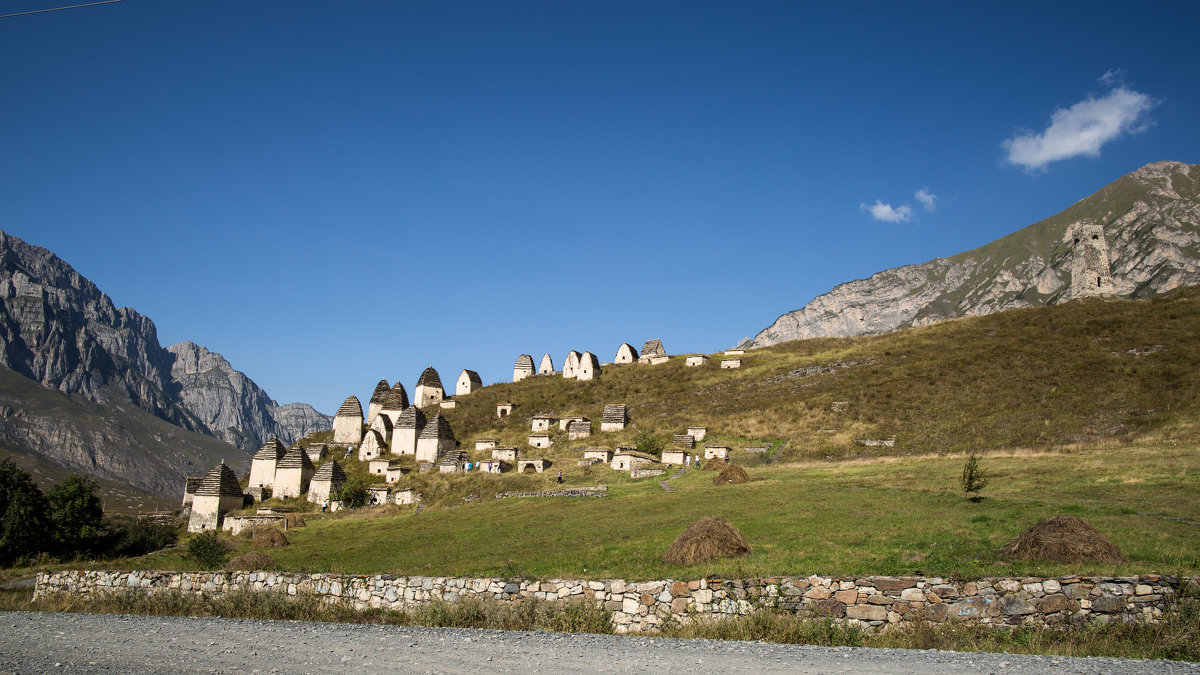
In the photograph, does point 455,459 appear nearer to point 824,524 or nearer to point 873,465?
point 873,465

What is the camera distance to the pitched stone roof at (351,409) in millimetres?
76812

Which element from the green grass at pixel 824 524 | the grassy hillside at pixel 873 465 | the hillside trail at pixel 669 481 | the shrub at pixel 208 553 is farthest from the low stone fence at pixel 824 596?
the hillside trail at pixel 669 481

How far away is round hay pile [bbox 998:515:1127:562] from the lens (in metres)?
14.9

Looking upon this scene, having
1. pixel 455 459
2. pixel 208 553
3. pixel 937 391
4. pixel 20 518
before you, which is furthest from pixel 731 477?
pixel 20 518

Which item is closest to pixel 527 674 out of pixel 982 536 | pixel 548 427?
pixel 982 536

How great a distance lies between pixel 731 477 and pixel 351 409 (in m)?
53.6

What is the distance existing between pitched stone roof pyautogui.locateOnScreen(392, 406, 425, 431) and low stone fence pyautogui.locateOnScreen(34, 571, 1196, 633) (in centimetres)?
5487

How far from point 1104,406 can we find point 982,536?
35.8 metres

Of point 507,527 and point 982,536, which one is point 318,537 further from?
point 982,536

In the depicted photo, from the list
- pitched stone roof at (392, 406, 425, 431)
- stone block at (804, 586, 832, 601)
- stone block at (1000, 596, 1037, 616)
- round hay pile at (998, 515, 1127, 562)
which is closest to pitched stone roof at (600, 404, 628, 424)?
pitched stone roof at (392, 406, 425, 431)

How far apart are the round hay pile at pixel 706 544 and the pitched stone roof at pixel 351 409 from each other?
64600mm

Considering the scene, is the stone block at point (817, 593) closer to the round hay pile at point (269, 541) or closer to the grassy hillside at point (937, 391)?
the round hay pile at point (269, 541)

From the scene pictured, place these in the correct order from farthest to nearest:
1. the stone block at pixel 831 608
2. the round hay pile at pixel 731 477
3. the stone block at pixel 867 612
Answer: the round hay pile at pixel 731 477 < the stone block at pixel 831 608 < the stone block at pixel 867 612

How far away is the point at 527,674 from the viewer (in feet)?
30.5
